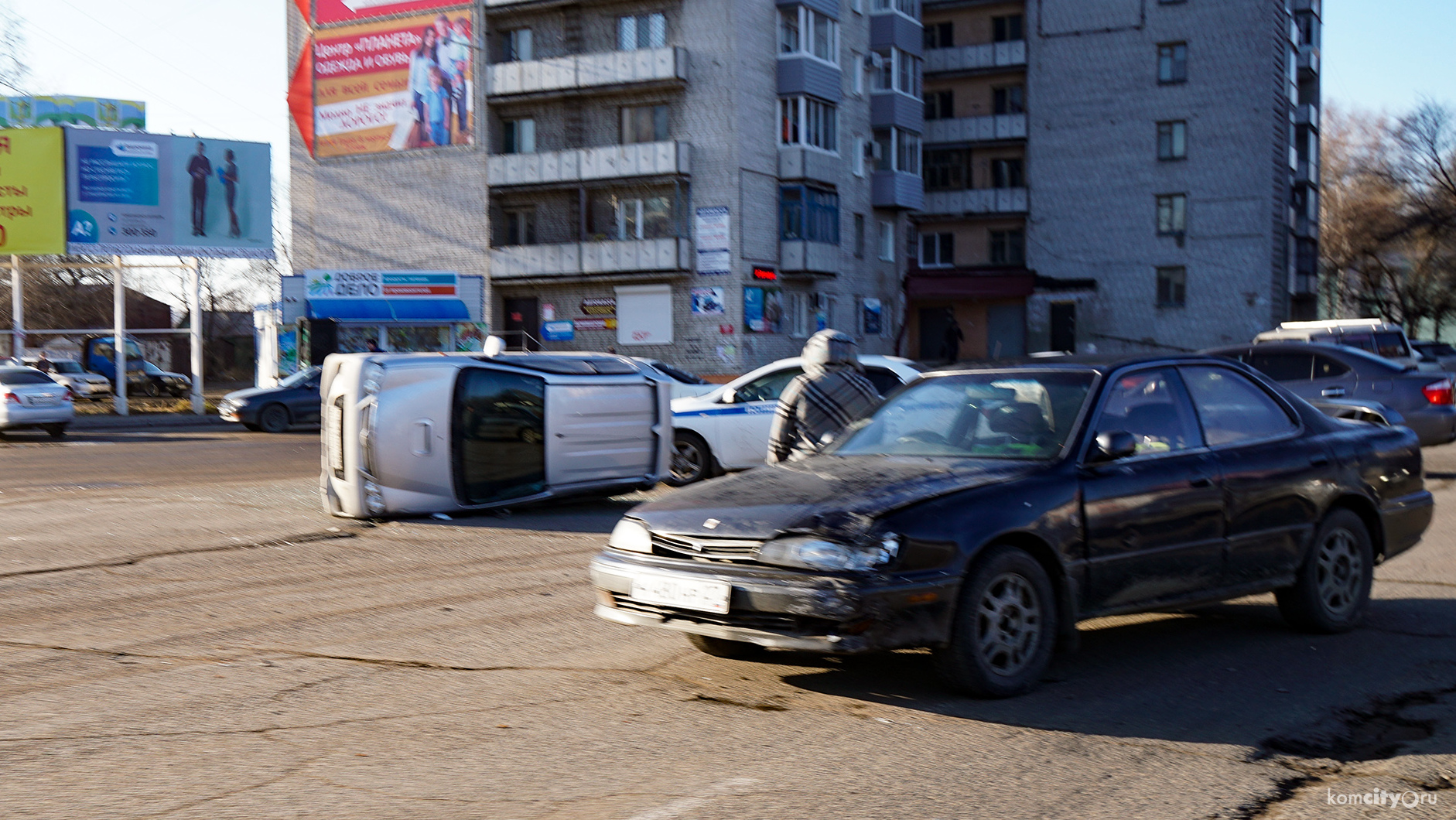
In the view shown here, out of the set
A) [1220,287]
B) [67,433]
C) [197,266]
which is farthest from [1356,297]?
[67,433]

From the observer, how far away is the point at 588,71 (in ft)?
139

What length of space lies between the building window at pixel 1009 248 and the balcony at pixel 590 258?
18087mm

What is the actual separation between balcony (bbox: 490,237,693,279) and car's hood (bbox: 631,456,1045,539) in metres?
35.6

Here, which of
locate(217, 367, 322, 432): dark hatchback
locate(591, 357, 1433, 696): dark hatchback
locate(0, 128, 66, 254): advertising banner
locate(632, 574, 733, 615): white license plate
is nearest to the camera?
locate(591, 357, 1433, 696): dark hatchback

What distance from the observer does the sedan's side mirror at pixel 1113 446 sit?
5648 millimetres

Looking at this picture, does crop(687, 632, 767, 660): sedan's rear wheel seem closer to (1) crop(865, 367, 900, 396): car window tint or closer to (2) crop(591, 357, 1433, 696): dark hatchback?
(2) crop(591, 357, 1433, 696): dark hatchback

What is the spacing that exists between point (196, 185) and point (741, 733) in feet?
111

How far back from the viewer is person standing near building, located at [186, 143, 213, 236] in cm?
3431

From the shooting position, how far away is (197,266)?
34469mm

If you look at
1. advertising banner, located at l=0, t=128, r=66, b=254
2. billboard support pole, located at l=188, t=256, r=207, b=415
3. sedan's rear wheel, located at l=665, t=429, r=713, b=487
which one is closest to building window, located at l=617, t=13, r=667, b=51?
billboard support pole, located at l=188, t=256, r=207, b=415

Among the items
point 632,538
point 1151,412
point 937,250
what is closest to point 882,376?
point 1151,412

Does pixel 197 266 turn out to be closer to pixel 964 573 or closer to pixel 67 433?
pixel 67 433

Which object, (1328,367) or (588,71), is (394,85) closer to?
(588,71)

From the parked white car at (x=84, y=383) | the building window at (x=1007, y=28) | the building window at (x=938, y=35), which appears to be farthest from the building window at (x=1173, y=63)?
the parked white car at (x=84, y=383)
